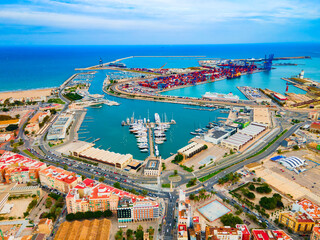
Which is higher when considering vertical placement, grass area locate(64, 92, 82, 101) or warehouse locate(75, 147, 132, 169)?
grass area locate(64, 92, 82, 101)

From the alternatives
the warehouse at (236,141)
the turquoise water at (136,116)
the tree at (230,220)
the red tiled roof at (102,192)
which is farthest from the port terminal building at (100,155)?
the warehouse at (236,141)

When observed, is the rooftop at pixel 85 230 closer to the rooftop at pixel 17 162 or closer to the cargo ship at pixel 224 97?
the rooftop at pixel 17 162

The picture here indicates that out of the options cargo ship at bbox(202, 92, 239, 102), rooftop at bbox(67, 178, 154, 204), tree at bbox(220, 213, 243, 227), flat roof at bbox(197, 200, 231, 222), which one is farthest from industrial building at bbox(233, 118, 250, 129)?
rooftop at bbox(67, 178, 154, 204)

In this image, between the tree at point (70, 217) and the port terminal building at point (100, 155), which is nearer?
the tree at point (70, 217)

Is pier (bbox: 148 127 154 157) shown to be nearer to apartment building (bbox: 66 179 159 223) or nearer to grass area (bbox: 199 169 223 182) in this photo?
grass area (bbox: 199 169 223 182)

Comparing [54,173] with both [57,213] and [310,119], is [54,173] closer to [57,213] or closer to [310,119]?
[57,213]

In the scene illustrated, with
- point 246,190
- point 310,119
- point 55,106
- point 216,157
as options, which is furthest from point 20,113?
point 310,119

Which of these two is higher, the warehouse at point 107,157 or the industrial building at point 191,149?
the industrial building at point 191,149
